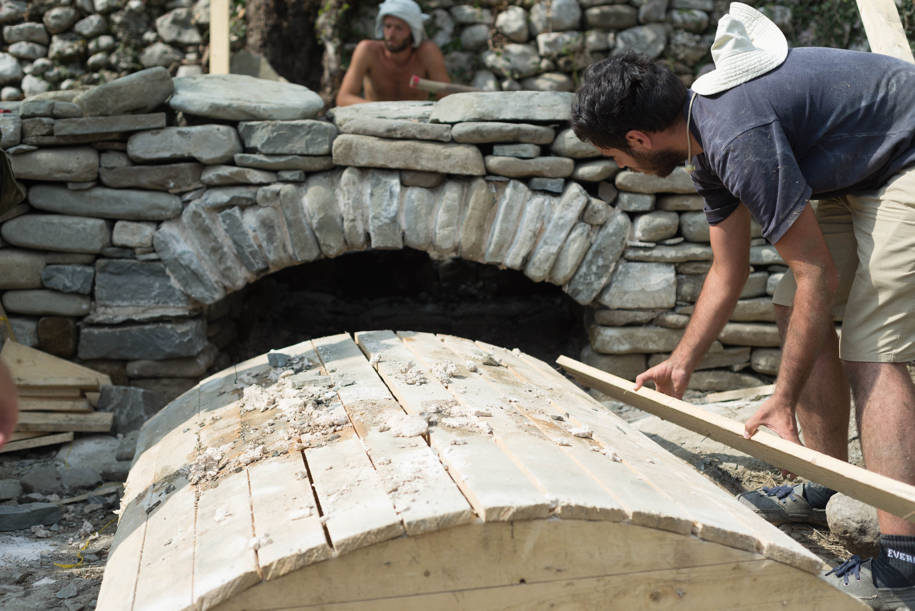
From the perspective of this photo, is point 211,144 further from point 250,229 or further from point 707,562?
point 707,562

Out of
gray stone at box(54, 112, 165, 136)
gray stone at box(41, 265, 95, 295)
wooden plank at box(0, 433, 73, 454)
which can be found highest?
gray stone at box(54, 112, 165, 136)

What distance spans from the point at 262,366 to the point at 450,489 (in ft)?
4.95

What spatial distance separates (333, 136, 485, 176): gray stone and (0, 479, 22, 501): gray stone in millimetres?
2151

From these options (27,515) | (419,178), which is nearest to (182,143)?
(419,178)

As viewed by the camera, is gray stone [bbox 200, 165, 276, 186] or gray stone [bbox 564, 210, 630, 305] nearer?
gray stone [bbox 200, 165, 276, 186]

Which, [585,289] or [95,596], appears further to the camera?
Result: [585,289]

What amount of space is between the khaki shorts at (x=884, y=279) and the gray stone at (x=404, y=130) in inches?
90.5

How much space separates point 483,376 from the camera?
277 cm

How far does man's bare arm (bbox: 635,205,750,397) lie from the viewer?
2.81 metres

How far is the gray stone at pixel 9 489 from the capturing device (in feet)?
11.0

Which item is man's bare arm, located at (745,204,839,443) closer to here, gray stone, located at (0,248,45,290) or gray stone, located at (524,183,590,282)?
gray stone, located at (524,183,590,282)

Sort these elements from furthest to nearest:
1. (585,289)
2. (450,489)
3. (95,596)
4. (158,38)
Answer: (158,38)
(585,289)
(95,596)
(450,489)

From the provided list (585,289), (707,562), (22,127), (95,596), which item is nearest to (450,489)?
(707,562)

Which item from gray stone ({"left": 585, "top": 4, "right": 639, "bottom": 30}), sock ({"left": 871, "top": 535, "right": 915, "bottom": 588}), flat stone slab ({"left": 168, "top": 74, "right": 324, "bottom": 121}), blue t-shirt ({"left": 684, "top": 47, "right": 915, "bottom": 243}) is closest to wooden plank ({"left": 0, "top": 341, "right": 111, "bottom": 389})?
flat stone slab ({"left": 168, "top": 74, "right": 324, "bottom": 121})
